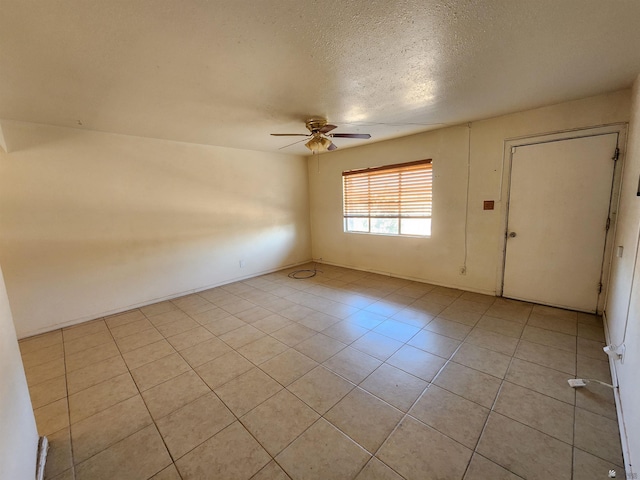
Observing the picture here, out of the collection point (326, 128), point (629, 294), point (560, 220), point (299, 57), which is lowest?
point (629, 294)

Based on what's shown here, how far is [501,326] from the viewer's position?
9.09 feet

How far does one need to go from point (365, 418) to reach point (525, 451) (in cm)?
89

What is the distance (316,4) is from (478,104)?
2.29m

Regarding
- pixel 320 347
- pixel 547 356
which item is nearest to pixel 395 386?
pixel 320 347

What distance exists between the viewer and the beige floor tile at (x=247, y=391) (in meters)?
1.85

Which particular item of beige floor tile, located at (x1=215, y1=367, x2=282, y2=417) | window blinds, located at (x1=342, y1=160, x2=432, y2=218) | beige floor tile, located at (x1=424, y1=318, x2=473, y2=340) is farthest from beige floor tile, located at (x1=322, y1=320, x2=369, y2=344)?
window blinds, located at (x1=342, y1=160, x2=432, y2=218)

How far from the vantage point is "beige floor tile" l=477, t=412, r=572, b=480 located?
4.38ft

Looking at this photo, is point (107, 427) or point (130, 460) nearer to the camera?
point (130, 460)

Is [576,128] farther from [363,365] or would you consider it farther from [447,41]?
[363,365]

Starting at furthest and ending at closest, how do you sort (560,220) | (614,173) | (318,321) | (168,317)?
1. (168,317)
2. (318,321)
3. (560,220)
4. (614,173)

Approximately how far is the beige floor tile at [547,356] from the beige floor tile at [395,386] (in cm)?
104

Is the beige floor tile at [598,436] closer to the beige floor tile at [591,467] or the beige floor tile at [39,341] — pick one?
the beige floor tile at [591,467]

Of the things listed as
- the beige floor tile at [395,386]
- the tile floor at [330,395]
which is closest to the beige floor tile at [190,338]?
the tile floor at [330,395]

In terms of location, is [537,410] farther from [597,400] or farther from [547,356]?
[547,356]
